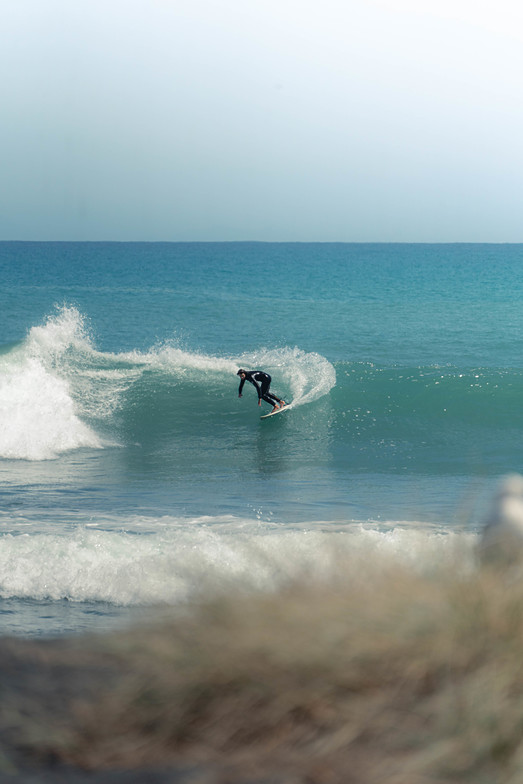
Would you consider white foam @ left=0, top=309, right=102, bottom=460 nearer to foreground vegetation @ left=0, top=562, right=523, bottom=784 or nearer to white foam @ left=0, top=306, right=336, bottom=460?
white foam @ left=0, top=306, right=336, bottom=460

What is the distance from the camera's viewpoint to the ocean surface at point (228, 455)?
18.1ft

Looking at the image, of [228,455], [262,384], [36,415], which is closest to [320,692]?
[228,455]

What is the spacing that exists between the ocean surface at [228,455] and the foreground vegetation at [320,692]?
0.27 meters

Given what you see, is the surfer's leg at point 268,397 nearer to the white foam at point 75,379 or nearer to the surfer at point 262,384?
the surfer at point 262,384

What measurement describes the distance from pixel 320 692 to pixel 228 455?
11.2m

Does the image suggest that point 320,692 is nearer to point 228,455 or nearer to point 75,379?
point 228,455

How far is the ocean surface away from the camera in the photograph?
5.52 m

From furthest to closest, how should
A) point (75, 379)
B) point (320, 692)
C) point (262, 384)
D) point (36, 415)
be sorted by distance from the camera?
point (75, 379) < point (262, 384) < point (36, 415) < point (320, 692)

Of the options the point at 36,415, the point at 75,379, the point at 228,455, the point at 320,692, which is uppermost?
the point at 75,379

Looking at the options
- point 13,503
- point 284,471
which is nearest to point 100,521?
point 13,503

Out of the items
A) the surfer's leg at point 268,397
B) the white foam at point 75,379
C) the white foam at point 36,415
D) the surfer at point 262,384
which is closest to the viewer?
the white foam at point 36,415

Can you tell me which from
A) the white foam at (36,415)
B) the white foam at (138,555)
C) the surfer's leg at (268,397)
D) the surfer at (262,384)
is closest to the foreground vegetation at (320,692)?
the white foam at (138,555)

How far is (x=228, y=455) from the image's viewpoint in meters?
13.7

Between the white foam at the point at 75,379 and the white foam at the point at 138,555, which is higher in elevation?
the white foam at the point at 75,379
